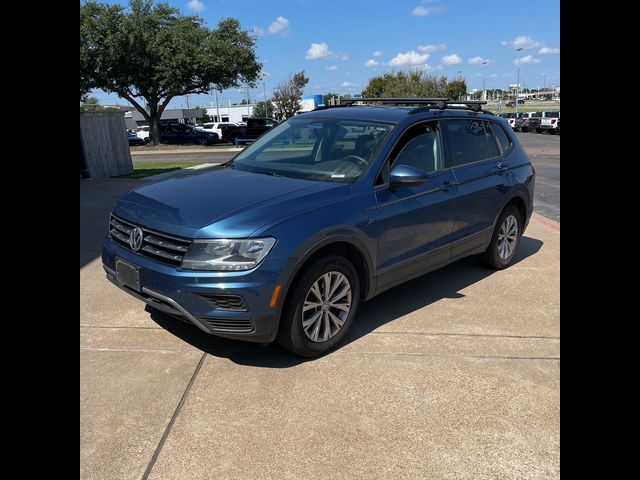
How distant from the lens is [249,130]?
125 feet

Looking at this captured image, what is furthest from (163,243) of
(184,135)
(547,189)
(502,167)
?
(184,135)

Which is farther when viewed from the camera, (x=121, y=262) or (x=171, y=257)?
(x=121, y=262)

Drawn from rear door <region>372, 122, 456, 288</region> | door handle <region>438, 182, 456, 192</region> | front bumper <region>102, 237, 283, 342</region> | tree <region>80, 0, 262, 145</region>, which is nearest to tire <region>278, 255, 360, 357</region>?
front bumper <region>102, 237, 283, 342</region>

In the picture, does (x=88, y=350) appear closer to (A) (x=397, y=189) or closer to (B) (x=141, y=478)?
(B) (x=141, y=478)

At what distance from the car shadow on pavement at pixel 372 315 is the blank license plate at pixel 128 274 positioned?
0.54 meters

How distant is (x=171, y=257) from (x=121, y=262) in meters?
0.54

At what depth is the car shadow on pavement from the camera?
3.82m

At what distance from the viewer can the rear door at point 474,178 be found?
491 centimetres

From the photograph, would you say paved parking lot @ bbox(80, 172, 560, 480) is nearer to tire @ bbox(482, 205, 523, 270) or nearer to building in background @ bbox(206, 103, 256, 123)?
tire @ bbox(482, 205, 523, 270)

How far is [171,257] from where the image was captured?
3357 mm

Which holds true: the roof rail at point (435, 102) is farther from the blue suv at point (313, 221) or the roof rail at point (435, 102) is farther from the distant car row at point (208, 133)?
the distant car row at point (208, 133)

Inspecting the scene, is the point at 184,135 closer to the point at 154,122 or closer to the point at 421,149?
the point at 154,122

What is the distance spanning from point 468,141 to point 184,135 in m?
36.4
